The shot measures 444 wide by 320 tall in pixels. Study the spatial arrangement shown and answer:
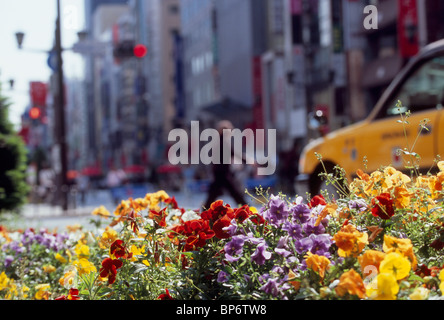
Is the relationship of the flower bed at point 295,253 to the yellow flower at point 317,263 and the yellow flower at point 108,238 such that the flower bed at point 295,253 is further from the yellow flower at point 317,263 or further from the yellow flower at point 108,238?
the yellow flower at point 108,238

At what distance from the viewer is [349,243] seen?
246 centimetres

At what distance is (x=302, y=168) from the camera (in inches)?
349

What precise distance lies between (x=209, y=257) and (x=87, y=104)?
499 ft

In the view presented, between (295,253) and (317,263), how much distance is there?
0.27 metres

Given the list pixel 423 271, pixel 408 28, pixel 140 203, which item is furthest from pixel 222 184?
pixel 408 28

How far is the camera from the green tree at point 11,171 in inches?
452

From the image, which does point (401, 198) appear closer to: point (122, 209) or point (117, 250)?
point (117, 250)

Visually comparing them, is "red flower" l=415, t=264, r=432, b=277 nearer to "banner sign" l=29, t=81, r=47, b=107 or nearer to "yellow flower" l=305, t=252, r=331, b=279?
"yellow flower" l=305, t=252, r=331, b=279

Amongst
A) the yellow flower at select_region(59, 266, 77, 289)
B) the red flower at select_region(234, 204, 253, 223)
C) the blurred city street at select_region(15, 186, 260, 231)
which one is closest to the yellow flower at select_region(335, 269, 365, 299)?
the red flower at select_region(234, 204, 253, 223)

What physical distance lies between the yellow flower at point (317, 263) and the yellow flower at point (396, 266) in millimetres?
252

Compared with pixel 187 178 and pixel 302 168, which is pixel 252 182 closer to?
pixel 302 168

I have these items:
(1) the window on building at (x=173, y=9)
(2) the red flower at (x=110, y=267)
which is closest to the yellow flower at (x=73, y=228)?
(2) the red flower at (x=110, y=267)

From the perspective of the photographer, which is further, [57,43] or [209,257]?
[57,43]

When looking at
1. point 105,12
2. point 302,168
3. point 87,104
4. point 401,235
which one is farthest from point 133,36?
point 401,235
